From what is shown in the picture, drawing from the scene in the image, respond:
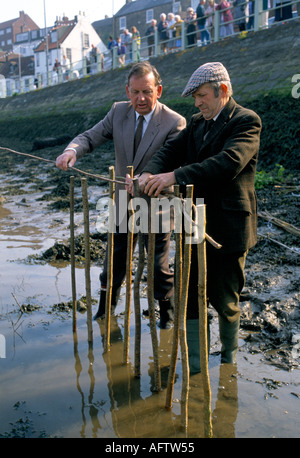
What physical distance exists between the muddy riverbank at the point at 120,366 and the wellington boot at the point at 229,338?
9 cm

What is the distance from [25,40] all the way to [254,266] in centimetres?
7974

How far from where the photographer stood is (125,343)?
3635mm

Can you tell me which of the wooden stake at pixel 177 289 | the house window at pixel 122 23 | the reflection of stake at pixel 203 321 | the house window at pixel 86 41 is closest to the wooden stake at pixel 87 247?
the wooden stake at pixel 177 289

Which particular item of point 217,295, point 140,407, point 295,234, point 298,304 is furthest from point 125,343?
point 295,234

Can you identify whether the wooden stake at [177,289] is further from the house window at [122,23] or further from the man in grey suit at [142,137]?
the house window at [122,23]

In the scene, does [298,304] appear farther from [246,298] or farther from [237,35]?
[237,35]

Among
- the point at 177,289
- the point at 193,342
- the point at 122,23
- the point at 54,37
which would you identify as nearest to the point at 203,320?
the point at 177,289

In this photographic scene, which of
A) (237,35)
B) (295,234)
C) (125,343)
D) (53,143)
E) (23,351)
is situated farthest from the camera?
(53,143)

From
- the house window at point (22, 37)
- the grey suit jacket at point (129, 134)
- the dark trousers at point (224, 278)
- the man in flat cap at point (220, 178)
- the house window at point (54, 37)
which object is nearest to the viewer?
the man in flat cap at point (220, 178)

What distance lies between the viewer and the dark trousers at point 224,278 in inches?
130

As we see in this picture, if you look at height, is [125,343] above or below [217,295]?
below

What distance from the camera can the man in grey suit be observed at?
384cm

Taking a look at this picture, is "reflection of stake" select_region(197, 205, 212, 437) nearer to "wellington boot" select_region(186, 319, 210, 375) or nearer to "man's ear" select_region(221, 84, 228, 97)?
"wellington boot" select_region(186, 319, 210, 375)
